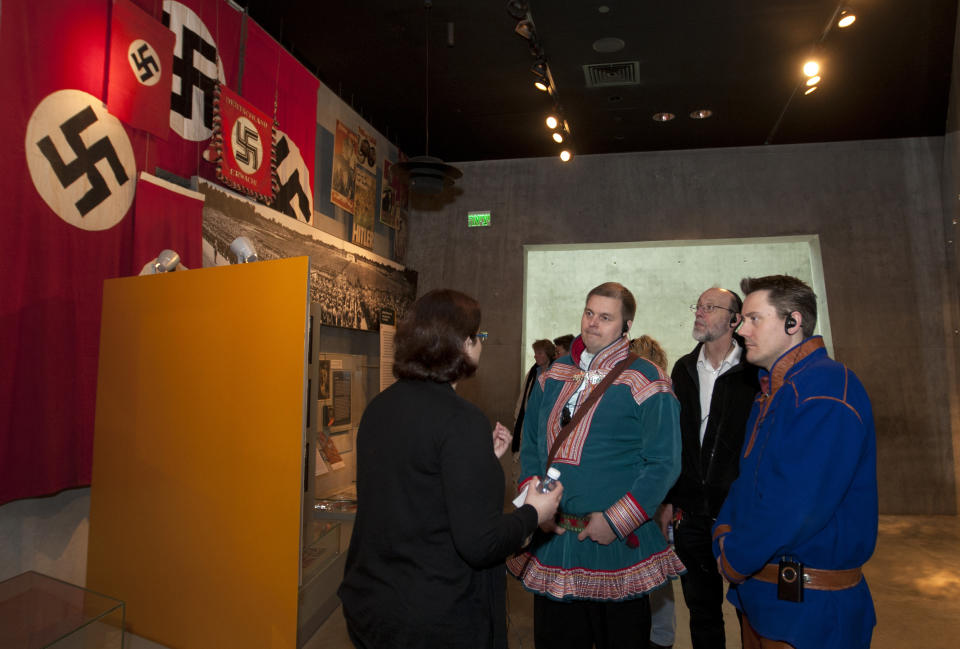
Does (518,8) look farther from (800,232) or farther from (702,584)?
(800,232)

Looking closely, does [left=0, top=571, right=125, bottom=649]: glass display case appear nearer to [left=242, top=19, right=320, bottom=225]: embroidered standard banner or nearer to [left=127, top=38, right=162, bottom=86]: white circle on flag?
[left=127, top=38, right=162, bottom=86]: white circle on flag

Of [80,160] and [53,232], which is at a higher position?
[80,160]

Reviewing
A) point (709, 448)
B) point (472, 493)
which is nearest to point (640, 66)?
point (709, 448)

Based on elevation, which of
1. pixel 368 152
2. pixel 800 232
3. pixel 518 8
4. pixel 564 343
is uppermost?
pixel 518 8

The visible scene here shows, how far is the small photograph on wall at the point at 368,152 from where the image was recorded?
20.1 ft

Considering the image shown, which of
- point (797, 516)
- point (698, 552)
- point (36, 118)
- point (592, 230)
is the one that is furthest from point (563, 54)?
point (797, 516)

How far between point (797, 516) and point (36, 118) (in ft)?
11.4

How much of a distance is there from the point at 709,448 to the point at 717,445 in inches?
1.7

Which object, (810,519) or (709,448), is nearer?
(810,519)

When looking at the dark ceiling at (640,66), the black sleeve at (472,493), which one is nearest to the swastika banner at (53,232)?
the dark ceiling at (640,66)

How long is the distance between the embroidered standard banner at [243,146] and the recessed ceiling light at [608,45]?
9.04 feet

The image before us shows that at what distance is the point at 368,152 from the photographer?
625cm

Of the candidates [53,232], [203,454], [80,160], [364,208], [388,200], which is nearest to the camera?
[203,454]

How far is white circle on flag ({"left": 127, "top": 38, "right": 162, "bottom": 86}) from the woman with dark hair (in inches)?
115
